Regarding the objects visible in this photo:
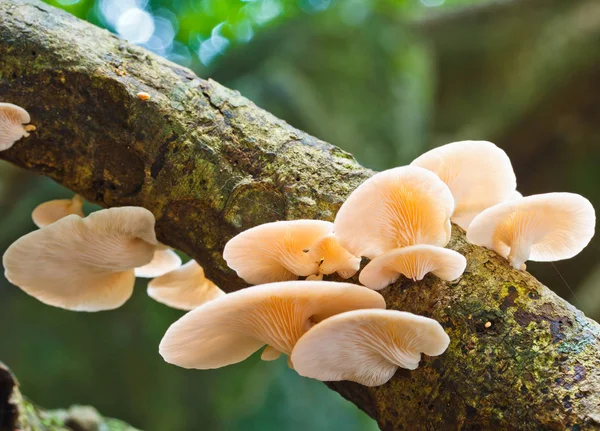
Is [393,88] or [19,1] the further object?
[393,88]

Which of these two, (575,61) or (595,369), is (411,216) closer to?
(595,369)

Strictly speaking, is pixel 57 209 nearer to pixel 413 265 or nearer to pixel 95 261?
pixel 95 261

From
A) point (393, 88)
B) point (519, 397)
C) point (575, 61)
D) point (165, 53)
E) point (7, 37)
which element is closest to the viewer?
point (519, 397)

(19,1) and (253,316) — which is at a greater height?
(19,1)

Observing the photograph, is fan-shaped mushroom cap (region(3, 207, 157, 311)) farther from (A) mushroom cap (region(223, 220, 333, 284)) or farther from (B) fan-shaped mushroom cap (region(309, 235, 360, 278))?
(B) fan-shaped mushroom cap (region(309, 235, 360, 278))

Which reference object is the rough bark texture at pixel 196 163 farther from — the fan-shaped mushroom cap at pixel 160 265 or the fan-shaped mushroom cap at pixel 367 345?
the fan-shaped mushroom cap at pixel 160 265

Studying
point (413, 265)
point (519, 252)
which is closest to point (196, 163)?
point (413, 265)

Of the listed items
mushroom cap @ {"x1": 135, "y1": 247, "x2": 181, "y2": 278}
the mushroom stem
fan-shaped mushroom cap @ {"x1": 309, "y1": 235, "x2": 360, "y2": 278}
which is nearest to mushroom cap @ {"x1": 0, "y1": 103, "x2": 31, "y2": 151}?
mushroom cap @ {"x1": 135, "y1": 247, "x2": 181, "y2": 278}

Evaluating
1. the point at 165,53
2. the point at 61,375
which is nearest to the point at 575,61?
the point at 165,53
